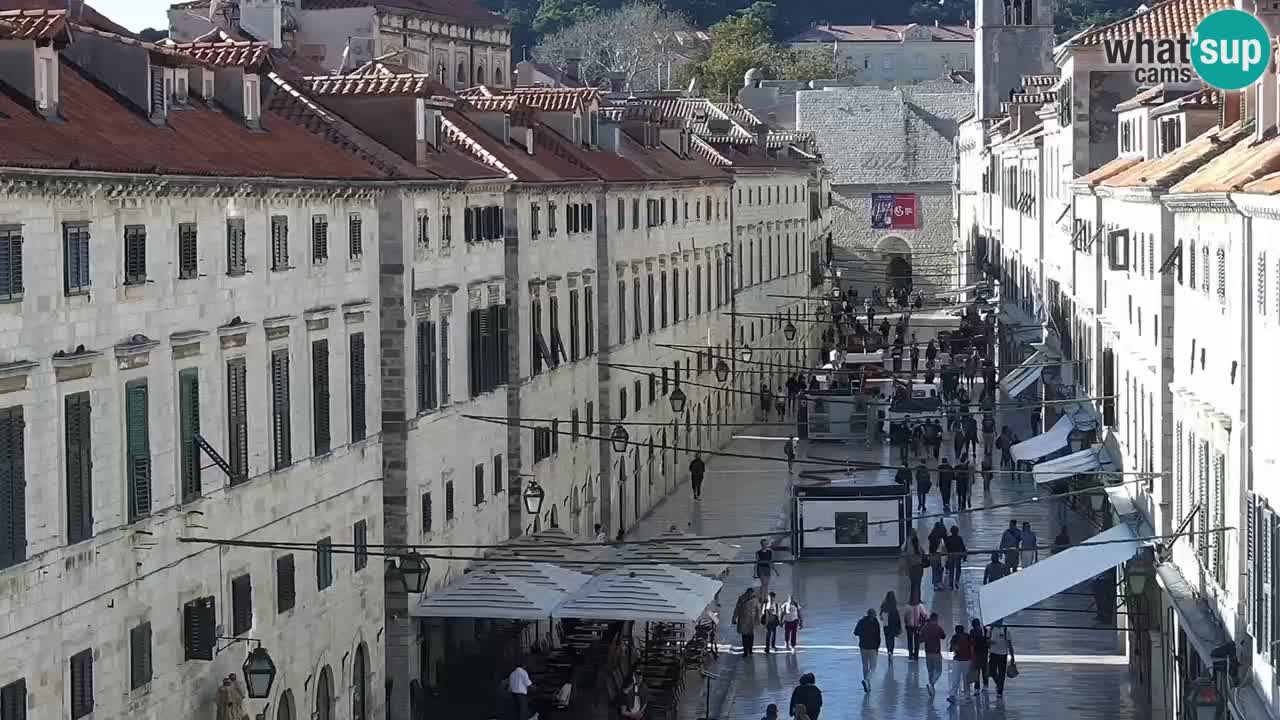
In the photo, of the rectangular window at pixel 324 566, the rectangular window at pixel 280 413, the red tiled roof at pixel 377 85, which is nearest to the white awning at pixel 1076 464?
the red tiled roof at pixel 377 85

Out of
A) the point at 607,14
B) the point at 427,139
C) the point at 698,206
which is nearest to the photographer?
the point at 427,139

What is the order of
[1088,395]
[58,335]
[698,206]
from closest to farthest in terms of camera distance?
A: [58,335] → [1088,395] → [698,206]

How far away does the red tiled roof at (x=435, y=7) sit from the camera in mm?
91312

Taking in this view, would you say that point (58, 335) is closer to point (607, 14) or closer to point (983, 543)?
point (983, 543)

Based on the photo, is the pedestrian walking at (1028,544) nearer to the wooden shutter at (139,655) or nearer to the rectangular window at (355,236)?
the rectangular window at (355,236)

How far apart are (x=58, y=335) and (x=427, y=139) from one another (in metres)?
18.2

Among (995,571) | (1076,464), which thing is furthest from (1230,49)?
(1076,464)

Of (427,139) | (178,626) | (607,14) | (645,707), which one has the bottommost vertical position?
(645,707)

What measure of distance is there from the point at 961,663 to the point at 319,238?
13.1 meters

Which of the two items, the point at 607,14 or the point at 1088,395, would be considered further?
the point at 607,14

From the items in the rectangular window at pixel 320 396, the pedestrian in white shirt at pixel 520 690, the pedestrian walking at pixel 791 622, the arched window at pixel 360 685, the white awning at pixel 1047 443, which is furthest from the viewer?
the white awning at pixel 1047 443

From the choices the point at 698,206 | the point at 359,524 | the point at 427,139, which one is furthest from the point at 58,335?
the point at 698,206

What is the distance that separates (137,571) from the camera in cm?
2623

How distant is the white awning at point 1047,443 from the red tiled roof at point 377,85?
18358 millimetres
